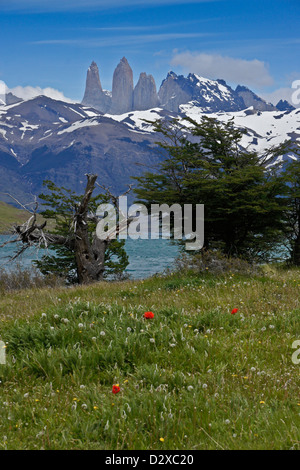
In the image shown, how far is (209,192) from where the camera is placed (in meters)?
19.4

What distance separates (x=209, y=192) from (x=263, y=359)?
1556cm

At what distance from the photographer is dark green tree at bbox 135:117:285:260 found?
19125 mm

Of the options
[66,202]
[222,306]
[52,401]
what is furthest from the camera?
[66,202]

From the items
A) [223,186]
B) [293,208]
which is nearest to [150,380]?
[223,186]

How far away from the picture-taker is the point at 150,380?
3842mm

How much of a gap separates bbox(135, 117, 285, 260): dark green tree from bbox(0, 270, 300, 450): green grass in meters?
13.4

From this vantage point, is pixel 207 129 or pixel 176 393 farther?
pixel 207 129

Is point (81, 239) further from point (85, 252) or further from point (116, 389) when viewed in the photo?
point (116, 389)

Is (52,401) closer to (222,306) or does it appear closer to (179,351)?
(179,351)

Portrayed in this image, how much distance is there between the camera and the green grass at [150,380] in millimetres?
2975

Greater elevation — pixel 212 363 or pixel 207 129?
pixel 207 129

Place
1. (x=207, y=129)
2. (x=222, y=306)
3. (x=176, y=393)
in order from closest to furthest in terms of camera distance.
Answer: (x=176, y=393) < (x=222, y=306) < (x=207, y=129)
